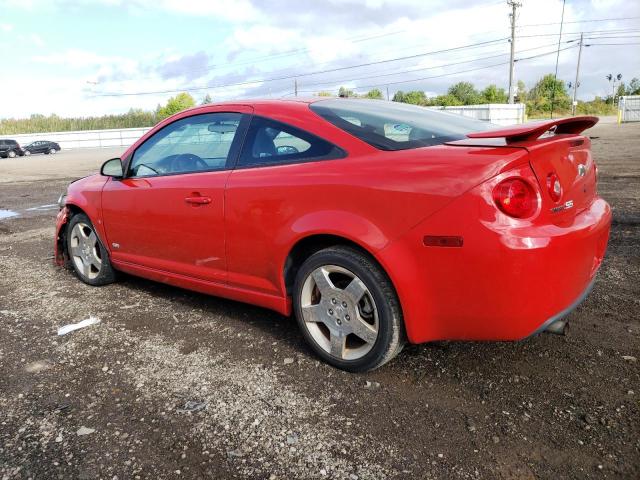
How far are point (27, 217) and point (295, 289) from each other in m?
7.91

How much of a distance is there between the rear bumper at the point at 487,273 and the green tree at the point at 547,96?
78742 millimetres

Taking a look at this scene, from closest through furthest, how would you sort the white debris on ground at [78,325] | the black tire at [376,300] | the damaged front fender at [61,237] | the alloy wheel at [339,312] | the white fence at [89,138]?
1. the black tire at [376,300]
2. the alloy wheel at [339,312]
3. the white debris on ground at [78,325]
4. the damaged front fender at [61,237]
5. the white fence at [89,138]

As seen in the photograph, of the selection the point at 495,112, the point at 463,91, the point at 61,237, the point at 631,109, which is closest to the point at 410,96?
the point at 463,91

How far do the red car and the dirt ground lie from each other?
0.31 meters

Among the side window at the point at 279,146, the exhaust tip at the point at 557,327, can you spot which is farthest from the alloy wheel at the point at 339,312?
the exhaust tip at the point at 557,327

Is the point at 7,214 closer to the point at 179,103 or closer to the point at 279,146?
the point at 279,146

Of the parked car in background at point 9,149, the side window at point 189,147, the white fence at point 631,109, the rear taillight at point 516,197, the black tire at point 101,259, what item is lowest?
the white fence at point 631,109

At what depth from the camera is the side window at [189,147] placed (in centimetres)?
348

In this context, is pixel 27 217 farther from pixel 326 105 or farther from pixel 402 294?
pixel 402 294

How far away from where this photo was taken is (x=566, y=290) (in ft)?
8.11

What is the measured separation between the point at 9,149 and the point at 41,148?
12.9 feet

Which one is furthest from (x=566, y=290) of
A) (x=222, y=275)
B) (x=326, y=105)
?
(x=222, y=275)

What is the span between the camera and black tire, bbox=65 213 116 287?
182 inches

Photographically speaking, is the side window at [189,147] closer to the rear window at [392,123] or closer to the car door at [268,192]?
the car door at [268,192]
